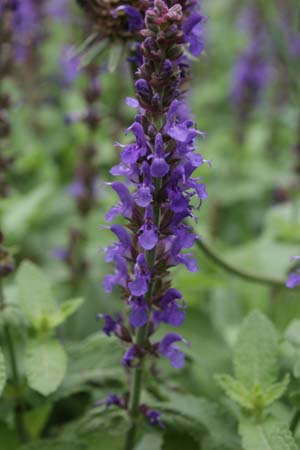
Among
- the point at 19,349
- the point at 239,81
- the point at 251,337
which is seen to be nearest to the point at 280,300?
the point at 251,337

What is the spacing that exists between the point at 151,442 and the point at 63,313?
1.77ft

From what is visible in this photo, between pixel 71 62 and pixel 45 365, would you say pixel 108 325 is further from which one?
pixel 71 62

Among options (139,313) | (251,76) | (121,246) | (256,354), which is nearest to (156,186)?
(121,246)

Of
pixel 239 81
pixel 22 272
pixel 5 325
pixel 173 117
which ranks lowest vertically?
pixel 5 325

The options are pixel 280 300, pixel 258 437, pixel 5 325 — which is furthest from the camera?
pixel 280 300

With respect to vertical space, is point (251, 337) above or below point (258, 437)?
above

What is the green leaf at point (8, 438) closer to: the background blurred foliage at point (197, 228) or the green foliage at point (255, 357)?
the background blurred foliage at point (197, 228)

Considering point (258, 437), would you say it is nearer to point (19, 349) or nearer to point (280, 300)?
point (19, 349)

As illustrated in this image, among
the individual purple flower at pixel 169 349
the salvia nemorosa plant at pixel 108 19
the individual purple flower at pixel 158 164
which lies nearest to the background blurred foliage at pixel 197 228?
the individual purple flower at pixel 169 349

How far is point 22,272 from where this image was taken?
2.30 meters

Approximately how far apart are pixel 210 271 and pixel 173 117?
197cm

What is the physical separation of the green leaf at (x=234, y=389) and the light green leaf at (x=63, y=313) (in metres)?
0.56

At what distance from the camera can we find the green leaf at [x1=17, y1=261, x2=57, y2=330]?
2299mm

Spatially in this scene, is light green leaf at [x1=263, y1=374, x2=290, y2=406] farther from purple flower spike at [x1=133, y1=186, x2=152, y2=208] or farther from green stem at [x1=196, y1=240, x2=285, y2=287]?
purple flower spike at [x1=133, y1=186, x2=152, y2=208]
